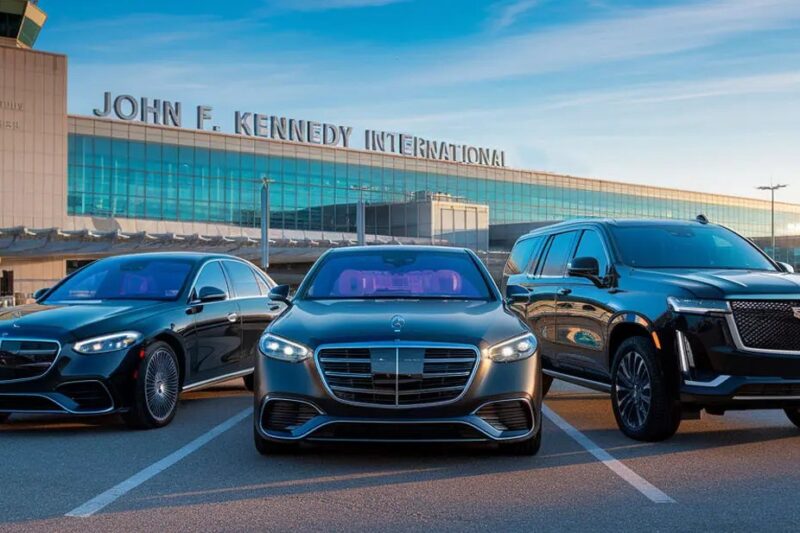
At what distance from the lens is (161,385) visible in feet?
28.1

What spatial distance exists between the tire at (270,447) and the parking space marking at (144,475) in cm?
63

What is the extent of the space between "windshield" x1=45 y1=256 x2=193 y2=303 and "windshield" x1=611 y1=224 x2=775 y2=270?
443cm

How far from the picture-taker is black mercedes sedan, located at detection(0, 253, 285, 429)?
7.91 m

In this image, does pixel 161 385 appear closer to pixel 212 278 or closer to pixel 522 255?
pixel 212 278

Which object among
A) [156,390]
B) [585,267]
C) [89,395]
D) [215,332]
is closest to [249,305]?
[215,332]

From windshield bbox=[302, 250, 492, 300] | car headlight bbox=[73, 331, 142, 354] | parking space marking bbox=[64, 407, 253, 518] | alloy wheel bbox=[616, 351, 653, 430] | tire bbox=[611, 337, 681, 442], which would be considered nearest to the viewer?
parking space marking bbox=[64, 407, 253, 518]

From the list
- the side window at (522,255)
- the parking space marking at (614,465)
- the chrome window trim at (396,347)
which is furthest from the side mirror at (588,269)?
the chrome window trim at (396,347)

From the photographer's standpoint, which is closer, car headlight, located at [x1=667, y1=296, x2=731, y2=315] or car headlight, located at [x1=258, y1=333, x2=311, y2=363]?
car headlight, located at [x1=258, y1=333, x2=311, y2=363]

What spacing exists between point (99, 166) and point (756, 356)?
60797 mm

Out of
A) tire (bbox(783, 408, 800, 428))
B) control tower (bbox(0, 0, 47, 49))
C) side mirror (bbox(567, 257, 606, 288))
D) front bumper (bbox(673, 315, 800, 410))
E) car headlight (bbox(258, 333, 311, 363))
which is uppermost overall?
control tower (bbox(0, 0, 47, 49))

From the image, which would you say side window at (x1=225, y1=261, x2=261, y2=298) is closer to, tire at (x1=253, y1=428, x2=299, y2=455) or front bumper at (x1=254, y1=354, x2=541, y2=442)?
tire at (x1=253, y1=428, x2=299, y2=455)

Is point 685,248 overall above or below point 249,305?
above

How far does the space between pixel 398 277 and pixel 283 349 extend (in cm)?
172

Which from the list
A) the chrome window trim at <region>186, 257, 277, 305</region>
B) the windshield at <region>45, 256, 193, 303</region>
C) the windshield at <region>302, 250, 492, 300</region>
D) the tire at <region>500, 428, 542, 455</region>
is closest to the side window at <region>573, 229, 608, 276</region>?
the windshield at <region>302, 250, 492, 300</region>
